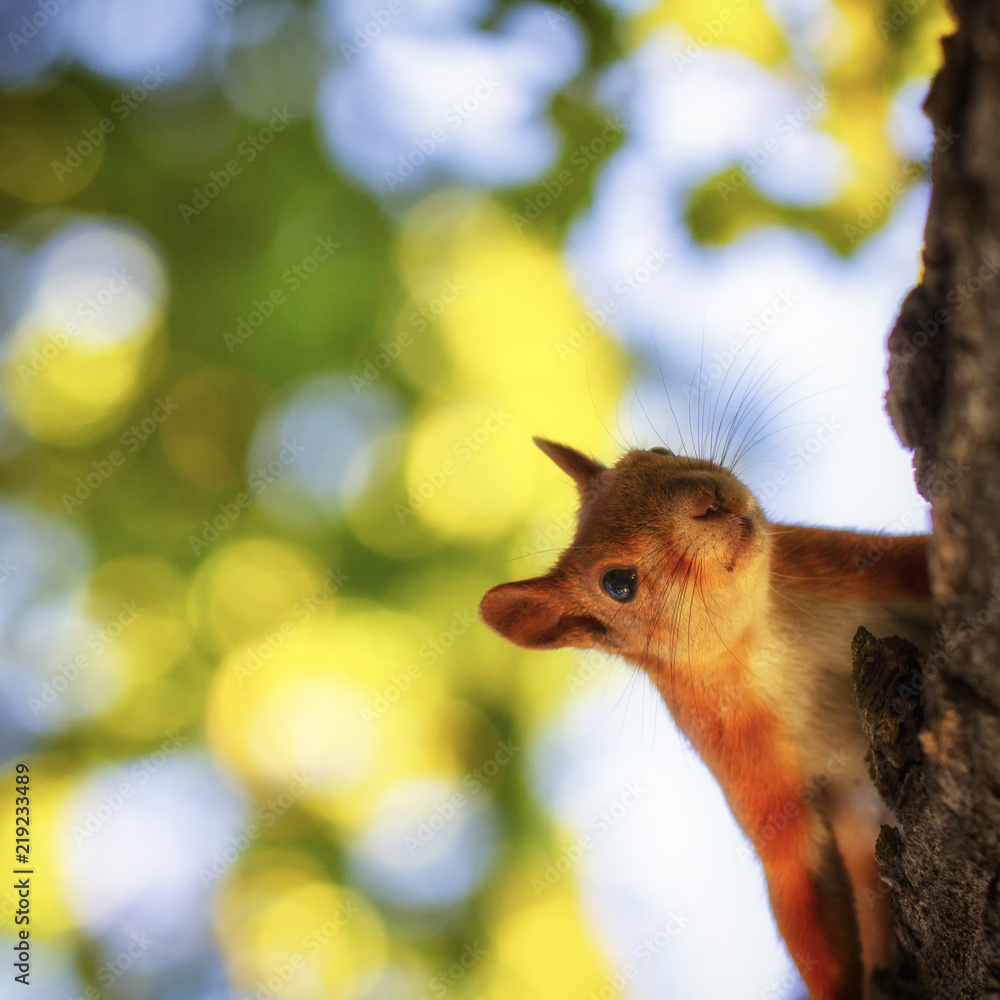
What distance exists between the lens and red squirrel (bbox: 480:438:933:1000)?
6.30 feet

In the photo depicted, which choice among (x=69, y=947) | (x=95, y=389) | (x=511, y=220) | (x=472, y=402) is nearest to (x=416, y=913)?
(x=69, y=947)

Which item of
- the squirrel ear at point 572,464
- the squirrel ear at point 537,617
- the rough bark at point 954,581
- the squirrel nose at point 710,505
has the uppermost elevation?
the squirrel ear at point 572,464

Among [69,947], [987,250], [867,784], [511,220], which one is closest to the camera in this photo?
[987,250]

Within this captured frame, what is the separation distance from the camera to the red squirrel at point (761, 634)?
1.92m

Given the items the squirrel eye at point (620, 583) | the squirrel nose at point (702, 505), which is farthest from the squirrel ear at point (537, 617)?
the squirrel nose at point (702, 505)

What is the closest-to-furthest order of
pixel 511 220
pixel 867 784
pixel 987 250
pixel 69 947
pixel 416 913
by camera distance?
1. pixel 987 250
2. pixel 867 784
3. pixel 69 947
4. pixel 416 913
5. pixel 511 220

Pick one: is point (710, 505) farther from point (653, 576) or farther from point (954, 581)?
point (954, 581)

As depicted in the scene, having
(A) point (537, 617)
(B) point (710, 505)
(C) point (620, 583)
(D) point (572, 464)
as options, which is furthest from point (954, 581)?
(D) point (572, 464)

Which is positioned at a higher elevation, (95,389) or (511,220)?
(511,220)

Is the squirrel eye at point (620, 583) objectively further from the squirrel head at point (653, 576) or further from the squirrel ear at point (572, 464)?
the squirrel ear at point (572, 464)

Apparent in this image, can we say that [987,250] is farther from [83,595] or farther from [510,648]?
[83,595]

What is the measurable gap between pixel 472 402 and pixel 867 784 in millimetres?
1798

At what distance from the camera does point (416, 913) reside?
2.78 m

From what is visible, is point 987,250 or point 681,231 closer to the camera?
point 987,250
